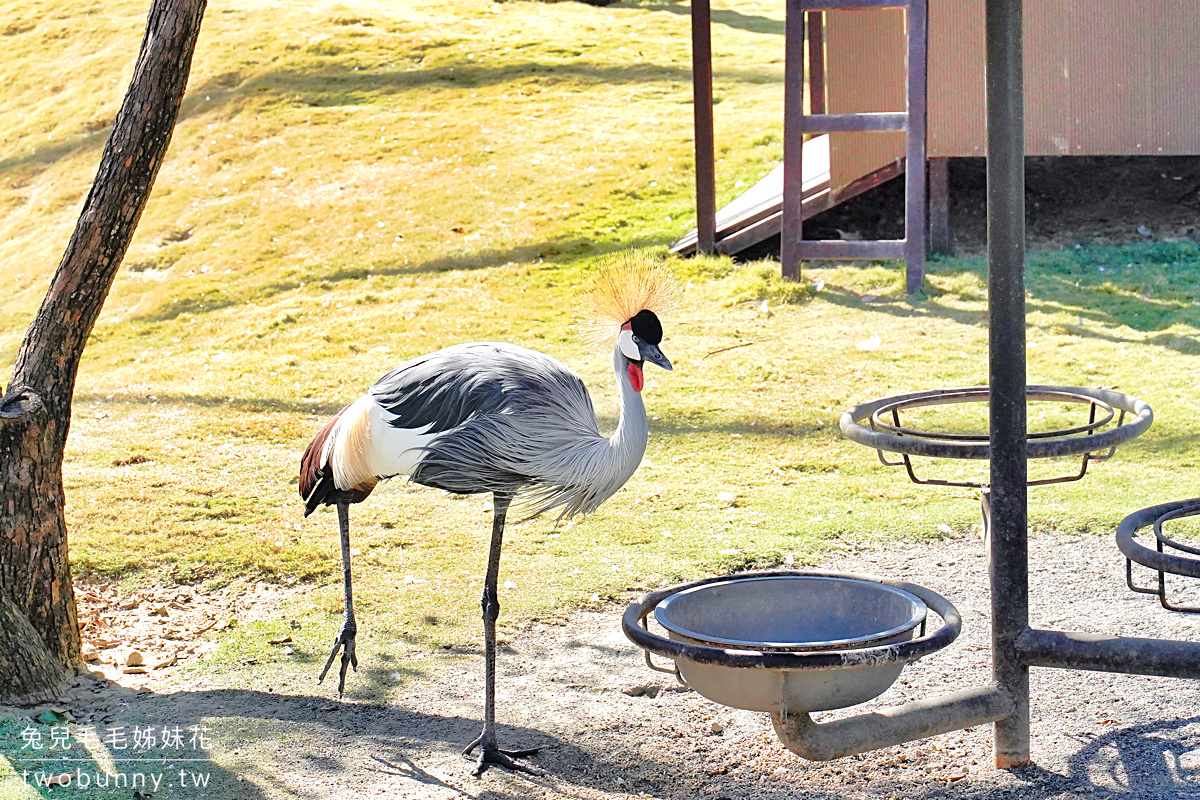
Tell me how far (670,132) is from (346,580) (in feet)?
34.5

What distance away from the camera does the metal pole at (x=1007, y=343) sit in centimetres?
324

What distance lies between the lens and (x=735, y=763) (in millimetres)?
3783

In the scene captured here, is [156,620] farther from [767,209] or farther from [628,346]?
[767,209]

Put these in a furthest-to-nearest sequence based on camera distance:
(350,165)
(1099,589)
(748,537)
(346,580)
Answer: (350,165) < (748,537) < (1099,589) < (346,580)

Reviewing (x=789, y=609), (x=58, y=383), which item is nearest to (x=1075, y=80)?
(x=789, y=609)

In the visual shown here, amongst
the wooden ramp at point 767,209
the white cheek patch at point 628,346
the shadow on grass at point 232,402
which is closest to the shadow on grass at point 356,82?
the wooden ramp at point 767,209

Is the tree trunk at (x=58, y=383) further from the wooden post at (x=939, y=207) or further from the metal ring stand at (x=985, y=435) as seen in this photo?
the wooden post at (x=939, y=207)

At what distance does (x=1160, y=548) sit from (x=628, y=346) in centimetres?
156

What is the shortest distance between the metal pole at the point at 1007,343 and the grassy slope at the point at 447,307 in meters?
1.99

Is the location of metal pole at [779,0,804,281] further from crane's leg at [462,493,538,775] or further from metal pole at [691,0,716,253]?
crane's leg at [462,493,538,775]

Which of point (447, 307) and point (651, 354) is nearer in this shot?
point (651, 354)

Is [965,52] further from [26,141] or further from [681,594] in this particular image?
[26,141]

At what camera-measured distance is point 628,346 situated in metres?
3.86

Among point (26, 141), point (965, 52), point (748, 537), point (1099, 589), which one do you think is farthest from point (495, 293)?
point (26, 141)
